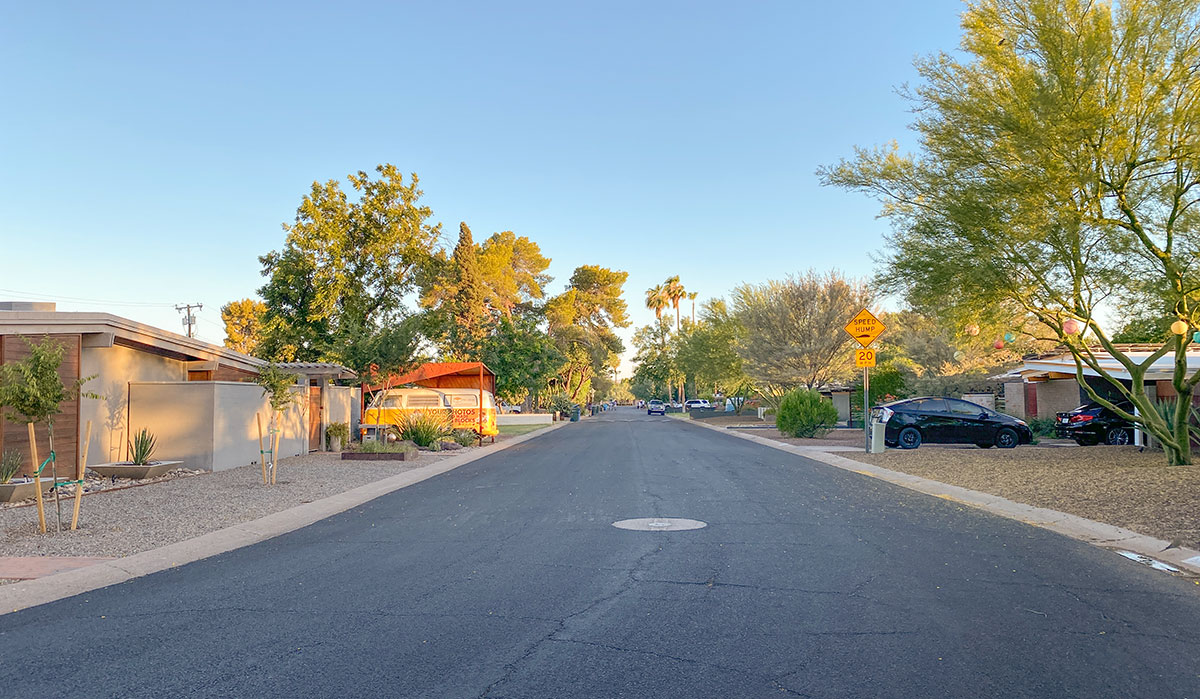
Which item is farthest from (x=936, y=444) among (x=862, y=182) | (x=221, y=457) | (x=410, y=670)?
(x=410, y=670)

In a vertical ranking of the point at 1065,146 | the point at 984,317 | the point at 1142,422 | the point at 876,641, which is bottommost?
the point at 876,641

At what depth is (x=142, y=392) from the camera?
17.7 m

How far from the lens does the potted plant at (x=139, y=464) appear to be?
15789 millimetres

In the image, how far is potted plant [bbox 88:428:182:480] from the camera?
1579 cm

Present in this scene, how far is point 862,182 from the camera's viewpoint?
17312mm

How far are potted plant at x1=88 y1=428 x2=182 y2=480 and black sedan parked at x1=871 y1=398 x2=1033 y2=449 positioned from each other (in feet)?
58.8

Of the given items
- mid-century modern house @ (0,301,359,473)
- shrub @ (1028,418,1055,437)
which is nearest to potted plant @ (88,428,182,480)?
mid-century modern house @ (0,301,359,473)

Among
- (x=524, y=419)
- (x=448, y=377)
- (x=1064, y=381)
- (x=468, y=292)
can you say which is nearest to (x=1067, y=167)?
(x=1064, y=381)

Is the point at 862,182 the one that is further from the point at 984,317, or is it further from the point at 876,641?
the point at 876,641

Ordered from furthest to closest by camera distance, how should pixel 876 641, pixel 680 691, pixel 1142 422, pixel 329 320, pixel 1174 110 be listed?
1. pixel 329 320
2. pixel 1142 422
3. pixel 1174 110
4. pixel 876 641
5. pixel 680 691

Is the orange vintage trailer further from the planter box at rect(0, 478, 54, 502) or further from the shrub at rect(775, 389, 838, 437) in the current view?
the planter box at rect(0, 478, 54, 502)

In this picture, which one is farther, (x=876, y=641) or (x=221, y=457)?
(x=221, y=457)

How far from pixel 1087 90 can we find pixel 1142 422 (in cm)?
649

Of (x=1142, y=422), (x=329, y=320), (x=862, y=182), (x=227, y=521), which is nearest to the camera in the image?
(x=227, y=521)
